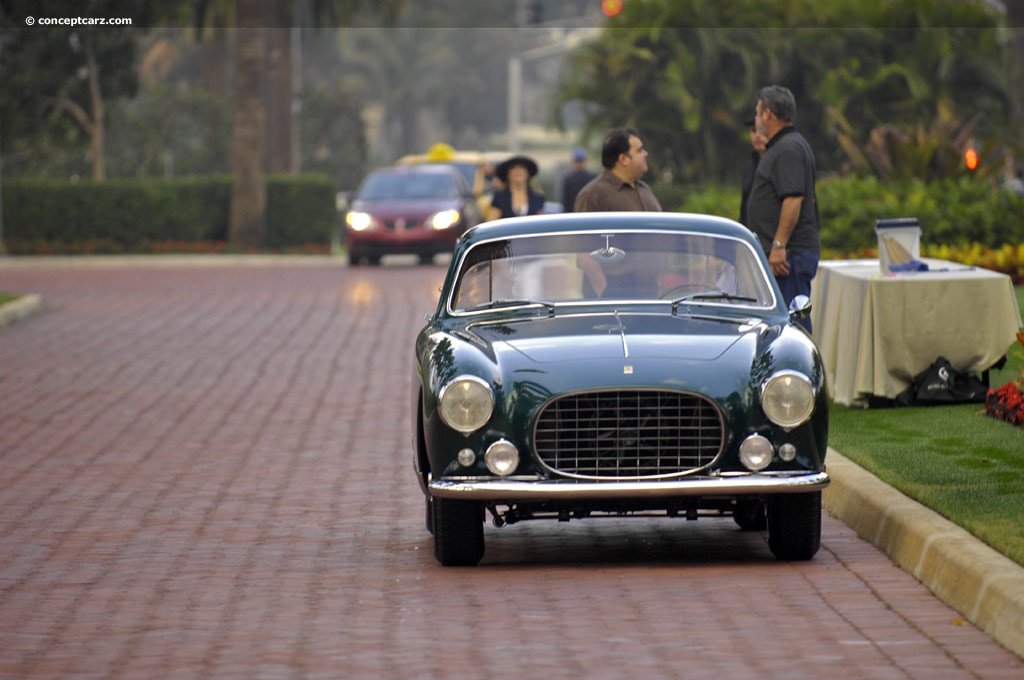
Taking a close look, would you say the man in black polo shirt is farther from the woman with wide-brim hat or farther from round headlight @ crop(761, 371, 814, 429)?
the woman with wide-brim hat

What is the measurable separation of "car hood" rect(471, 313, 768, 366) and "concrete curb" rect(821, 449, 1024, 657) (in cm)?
97

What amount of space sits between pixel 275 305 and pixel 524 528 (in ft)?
50.3

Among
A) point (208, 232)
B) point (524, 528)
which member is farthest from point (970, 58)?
point (524, 528)

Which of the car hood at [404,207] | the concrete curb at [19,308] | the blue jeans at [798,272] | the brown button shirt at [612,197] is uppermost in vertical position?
the brown button shirt at [612,197]

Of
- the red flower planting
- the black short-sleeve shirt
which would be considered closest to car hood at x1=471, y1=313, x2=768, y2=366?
the red flower planting

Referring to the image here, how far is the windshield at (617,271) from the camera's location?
9.29 meters

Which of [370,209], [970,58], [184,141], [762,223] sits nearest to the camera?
[762,223]

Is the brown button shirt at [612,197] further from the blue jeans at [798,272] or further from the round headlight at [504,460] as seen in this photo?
the round headlight at [504,460]

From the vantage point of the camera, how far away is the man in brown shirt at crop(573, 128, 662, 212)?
1234 centimetres

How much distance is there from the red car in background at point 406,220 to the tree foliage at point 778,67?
3.51 meters

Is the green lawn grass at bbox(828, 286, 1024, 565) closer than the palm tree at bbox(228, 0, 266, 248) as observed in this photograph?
Yes

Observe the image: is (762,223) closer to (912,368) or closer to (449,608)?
(912,368)

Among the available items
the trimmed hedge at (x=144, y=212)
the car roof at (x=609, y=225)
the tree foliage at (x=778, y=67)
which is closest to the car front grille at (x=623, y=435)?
the car roof at (x=609, y=225)

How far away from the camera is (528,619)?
24.1 ft
